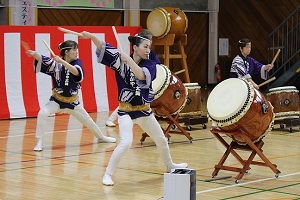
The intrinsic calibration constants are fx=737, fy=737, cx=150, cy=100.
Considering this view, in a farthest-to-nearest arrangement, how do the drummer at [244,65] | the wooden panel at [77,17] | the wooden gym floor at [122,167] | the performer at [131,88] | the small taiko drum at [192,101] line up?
the wooden panel at [77,17], the small taiko drum at [192,101], the drummer at [244,65], the performer at [131,88], the wooden gym floor at [122,167]

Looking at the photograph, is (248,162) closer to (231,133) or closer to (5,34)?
(231,133)

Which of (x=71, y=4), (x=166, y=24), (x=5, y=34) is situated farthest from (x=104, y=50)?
(x=71, y=4)

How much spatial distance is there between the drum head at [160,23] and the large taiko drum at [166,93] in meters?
3.65

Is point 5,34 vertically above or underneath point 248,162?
above

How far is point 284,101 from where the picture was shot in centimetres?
1009

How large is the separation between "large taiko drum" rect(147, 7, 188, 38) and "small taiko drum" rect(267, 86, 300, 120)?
3131 mm

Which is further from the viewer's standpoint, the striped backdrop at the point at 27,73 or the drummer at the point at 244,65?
the striped backdrop at the point at 27,73

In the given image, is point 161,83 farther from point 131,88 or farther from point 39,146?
point 131,88

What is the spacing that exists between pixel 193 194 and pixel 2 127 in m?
7.23

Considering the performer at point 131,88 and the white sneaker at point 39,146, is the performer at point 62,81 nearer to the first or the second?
the white sneaker at point 39,146

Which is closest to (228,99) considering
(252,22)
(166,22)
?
(166,22)

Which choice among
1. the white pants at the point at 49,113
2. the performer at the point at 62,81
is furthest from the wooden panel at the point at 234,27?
the performer at the point at 62,81

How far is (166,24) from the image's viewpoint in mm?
12695

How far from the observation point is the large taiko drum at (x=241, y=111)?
656cm
